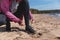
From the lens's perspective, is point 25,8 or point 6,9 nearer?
point 6,9

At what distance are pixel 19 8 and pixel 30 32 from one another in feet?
2.12

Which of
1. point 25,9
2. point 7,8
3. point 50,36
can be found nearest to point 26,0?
point 25,9

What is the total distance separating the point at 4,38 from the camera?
501 cm

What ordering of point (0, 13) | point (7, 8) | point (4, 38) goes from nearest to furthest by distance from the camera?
point (4, 38) < point (7, 8) < point (0, 13)

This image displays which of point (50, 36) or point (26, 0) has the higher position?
point (26, 0)

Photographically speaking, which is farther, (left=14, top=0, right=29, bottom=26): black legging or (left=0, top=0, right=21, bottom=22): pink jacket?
(left=14, top=0, right=29, bottom=26): black legging

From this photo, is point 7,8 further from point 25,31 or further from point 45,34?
point 45,34

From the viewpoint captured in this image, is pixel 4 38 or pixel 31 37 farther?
pixel 31 37

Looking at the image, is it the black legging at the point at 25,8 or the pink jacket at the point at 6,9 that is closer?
the pink jacket at the point at 6,9

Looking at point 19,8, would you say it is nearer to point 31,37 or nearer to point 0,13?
point 0,13

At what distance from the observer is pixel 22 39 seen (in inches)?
200

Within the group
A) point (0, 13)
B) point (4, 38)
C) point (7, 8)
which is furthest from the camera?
point (0, 13)

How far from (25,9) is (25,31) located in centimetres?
54

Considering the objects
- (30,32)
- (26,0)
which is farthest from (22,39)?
(26,0)
